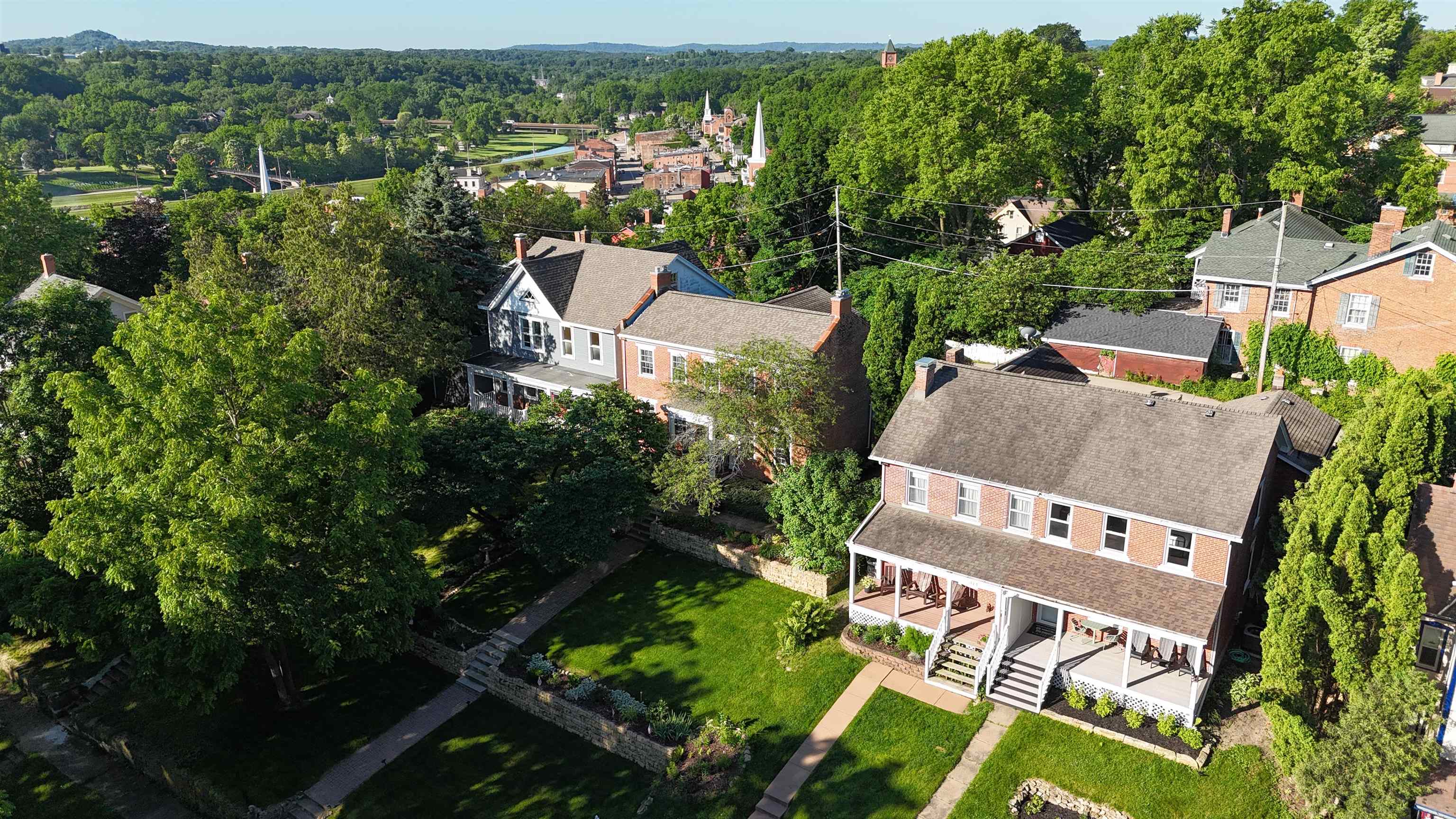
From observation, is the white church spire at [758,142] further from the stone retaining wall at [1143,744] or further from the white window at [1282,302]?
the stone retaining wall at [1143,744]

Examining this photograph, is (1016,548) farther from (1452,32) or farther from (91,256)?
(1452,32)

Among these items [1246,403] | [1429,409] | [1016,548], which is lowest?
A: [1016,548]

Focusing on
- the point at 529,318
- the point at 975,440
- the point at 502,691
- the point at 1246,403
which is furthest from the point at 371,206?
the point at 1246,403

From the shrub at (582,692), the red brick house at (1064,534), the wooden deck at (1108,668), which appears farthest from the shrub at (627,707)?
the wooden deck at (1108,668)

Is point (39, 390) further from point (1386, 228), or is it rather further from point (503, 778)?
point (1386, 228)

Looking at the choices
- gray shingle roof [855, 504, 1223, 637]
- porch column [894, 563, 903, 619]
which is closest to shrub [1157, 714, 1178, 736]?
gray shingle roof [855, 504, 1223, 637]

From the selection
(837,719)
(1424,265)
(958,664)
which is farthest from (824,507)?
(1424,265)
